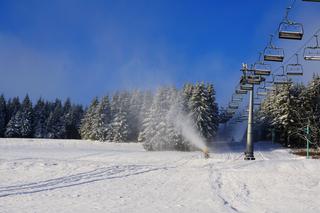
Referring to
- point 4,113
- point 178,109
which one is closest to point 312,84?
point 178,109

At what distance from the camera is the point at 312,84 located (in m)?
69.1

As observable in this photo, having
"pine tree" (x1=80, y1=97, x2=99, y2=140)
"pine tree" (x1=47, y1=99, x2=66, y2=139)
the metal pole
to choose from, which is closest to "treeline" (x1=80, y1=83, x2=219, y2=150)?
"pine tree" (x1=80, y1=97, x2=99, y2=140)

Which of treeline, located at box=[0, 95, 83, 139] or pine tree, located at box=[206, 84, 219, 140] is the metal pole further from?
treeline, located at box=[0, 95, 83, 139]

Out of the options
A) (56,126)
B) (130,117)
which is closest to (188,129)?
(130,117)

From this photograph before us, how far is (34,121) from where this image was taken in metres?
101

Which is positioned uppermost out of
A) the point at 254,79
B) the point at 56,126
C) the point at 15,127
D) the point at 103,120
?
the point at 254,79

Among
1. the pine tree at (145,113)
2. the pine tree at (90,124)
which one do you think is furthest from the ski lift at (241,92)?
the pine tree at (90,124)

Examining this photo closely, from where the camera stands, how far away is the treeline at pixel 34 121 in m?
96.6

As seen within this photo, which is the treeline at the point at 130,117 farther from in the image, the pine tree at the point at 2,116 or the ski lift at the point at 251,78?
the ski lift at the point at 251,78

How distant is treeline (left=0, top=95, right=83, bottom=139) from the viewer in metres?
96.6

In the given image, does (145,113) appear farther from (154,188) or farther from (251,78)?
(154,188)

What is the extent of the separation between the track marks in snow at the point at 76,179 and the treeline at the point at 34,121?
258 ft

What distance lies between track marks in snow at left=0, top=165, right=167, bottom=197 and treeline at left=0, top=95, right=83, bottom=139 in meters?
78.7

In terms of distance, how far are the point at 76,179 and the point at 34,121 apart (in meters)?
85.9
